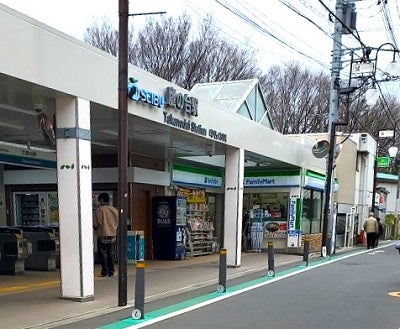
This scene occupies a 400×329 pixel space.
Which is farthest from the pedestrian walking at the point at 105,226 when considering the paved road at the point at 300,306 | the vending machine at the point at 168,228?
the vending machine at the point at 168,228

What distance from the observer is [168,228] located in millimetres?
16828

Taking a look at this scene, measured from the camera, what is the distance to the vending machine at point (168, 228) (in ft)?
55.0

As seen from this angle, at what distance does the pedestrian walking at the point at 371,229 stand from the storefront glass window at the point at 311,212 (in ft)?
7.43

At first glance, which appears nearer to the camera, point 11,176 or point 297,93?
point 11,176

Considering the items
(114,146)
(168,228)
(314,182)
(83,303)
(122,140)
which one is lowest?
(168,228)

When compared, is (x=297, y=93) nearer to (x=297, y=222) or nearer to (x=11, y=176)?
(x=297, y=222)

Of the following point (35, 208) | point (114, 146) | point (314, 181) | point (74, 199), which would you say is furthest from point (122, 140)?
point (314, 181)

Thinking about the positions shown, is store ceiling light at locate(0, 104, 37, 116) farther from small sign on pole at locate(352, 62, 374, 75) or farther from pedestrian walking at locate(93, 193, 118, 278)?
small sign on pole at locate(352, 62, 374, 75)

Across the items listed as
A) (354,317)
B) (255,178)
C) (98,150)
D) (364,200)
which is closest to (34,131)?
(98,150)

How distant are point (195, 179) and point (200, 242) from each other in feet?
7.55

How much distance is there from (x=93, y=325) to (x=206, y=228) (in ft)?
40.8

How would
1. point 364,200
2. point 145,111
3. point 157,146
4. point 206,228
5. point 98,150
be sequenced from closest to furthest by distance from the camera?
Answer: point 145,111 < point 157,146 < point 98,150 < point 206,228 < point 364,200

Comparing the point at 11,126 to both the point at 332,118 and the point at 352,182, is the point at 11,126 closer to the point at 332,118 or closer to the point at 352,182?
the point at 332,118

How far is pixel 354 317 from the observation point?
7.96 metres
